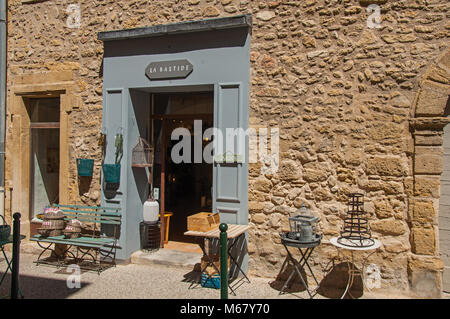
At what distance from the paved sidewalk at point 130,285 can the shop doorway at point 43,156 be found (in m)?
1.58

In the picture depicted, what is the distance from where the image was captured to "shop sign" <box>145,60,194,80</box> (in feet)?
18.4

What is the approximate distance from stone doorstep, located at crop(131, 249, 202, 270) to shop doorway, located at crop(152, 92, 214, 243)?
0.55 m

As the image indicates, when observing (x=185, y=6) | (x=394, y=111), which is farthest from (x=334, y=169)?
(x=185, y=6)

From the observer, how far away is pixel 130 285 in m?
5.01

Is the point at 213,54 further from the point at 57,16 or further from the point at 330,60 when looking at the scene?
the point at 57,16

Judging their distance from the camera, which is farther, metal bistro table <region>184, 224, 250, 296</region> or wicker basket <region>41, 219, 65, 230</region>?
wicker basket <region>41, 219, 65, 230</region>

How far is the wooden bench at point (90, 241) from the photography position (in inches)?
224

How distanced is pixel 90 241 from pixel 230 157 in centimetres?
236

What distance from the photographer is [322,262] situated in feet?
16.3

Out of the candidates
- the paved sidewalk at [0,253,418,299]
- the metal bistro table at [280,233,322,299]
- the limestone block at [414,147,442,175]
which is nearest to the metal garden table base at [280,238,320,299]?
the metal bistro table at [280,233,322,299]

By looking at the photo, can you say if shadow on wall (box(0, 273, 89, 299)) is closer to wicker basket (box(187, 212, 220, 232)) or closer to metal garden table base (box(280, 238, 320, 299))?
wicker basket (box(187, 212, 220, 232))

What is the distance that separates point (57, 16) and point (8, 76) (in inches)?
57.0

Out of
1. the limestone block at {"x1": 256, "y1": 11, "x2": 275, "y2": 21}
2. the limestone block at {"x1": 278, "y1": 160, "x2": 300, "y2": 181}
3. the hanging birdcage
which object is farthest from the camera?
the hanging birdcage

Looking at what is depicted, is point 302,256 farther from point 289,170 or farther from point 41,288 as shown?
point 41,288
